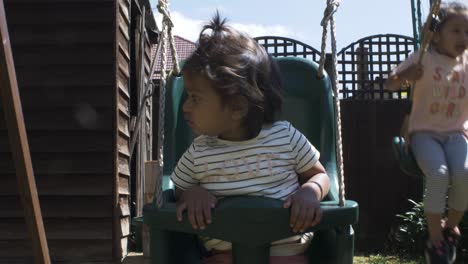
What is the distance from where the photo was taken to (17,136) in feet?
8.05

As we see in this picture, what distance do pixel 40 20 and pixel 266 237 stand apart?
3608mm

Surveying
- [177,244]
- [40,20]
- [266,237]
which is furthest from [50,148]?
[266,237]

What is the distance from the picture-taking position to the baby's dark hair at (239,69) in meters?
1.86

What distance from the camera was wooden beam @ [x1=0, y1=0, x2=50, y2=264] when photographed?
242 centimetres

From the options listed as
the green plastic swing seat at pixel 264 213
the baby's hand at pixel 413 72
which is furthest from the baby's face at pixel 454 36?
the green plastic swing seat at pixel 264 213

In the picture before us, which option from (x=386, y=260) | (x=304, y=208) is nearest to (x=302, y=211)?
(x=304, y=208)

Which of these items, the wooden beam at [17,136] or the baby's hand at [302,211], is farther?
the wooden beam at [17,136]

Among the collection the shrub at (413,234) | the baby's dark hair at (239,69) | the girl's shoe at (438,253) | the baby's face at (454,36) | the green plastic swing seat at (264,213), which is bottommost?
the shrub at (413,234)

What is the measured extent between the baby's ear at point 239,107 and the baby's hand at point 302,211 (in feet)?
1.02

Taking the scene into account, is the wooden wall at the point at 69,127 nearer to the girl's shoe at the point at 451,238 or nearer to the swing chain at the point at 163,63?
the swing chain at the point at 163,63

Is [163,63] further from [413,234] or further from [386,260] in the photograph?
[413,234]

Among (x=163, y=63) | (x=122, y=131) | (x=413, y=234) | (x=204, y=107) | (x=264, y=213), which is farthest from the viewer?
(x=413, y=234)

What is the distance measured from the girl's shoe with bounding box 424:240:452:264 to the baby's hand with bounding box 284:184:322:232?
2.44 feet

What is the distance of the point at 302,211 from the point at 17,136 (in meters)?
1.27
